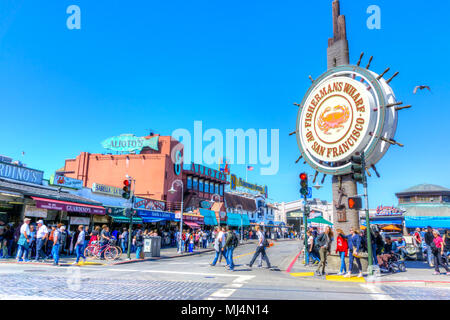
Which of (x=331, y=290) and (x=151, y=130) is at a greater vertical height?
(x=151, y=130)

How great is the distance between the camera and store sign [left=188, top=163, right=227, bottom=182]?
4503 cm

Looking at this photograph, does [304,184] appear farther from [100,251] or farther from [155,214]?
[155,214]

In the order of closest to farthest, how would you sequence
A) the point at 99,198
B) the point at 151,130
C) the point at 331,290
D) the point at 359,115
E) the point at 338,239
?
1. the point at 331,290
2. the point at 338,239
3. the point at 359,115
4. the point at 99,198
5. the point at 151,130

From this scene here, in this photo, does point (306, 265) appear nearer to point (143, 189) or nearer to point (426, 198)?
point (143, 189)

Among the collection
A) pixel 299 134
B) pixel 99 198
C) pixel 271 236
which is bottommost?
pixel 271 236

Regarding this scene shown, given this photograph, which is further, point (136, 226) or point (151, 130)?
point (151, 130)

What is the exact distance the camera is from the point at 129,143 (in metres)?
41.7

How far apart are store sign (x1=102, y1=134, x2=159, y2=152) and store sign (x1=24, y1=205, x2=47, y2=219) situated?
2044 centimetres

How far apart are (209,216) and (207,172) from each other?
28.0 ft
